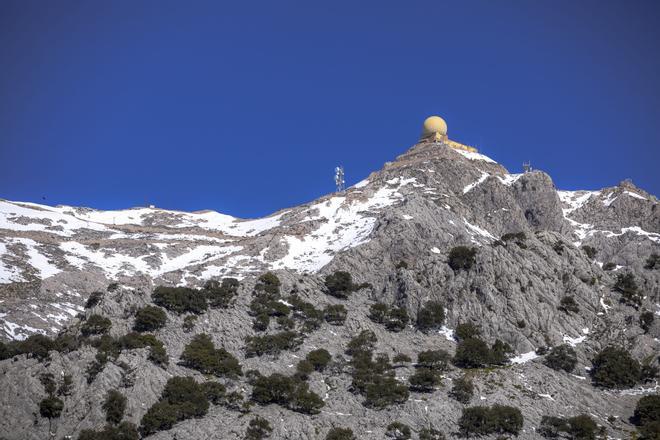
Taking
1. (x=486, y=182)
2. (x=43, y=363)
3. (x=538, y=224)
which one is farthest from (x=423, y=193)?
(x=43, y=363)

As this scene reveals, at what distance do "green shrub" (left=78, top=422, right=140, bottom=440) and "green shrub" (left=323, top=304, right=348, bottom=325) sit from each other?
3643 centimetres

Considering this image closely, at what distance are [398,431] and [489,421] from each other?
33.6ft

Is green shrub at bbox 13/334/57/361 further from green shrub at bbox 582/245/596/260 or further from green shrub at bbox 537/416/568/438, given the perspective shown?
green shrub at bbox 582/245/596/260

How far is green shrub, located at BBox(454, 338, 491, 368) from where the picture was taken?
94.8m

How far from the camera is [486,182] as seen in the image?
168 m

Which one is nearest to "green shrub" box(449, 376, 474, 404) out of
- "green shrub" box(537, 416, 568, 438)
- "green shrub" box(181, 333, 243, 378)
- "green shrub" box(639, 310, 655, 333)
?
"green shrub" box(537, 416, 568, 438)

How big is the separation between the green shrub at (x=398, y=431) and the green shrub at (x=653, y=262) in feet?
231

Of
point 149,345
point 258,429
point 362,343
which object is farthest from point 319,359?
point 149,345

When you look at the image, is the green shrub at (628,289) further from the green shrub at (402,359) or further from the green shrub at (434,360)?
the green shrub at (402,359)

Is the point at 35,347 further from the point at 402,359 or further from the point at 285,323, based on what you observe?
the point at 402,359

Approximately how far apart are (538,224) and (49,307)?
9954cm

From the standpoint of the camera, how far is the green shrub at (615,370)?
92.9 metres

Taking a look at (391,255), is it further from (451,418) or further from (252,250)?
(451,418)

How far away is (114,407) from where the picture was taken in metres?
77.4
